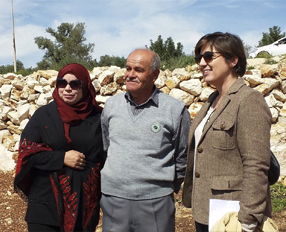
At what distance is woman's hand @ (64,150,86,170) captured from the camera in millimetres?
2461

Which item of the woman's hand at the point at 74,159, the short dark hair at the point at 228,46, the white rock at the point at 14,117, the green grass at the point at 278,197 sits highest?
the short dark hair at the point at 228,46

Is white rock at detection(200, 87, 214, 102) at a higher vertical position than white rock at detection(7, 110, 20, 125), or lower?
higher

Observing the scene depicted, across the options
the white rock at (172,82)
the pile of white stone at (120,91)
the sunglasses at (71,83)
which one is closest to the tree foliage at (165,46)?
the pile of white stone at (120,91)

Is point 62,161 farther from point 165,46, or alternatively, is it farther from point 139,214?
point 165,46

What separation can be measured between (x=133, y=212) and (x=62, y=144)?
28.0 inches

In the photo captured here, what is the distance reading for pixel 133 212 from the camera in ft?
7.57

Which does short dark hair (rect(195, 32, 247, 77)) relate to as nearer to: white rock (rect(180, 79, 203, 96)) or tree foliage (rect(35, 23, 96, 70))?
white rock (rect(180, 79, 203, 96))

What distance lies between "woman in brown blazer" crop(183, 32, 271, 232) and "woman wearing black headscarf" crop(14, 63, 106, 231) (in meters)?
0.81

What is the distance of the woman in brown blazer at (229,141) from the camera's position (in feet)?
5.78

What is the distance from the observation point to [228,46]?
196 cm

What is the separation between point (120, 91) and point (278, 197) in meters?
3.23

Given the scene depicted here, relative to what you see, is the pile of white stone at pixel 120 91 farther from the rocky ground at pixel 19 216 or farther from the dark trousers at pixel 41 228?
the dark trousers at pixel 41 228

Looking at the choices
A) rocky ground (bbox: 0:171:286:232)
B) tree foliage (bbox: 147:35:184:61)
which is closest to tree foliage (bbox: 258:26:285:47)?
tree foliage (bbox: 147:35:184:61)

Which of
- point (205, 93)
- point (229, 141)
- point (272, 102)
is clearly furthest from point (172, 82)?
point (229, 141)
